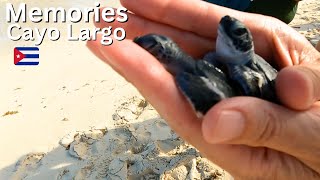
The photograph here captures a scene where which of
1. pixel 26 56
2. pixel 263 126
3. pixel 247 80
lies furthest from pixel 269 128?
pixel 26 56

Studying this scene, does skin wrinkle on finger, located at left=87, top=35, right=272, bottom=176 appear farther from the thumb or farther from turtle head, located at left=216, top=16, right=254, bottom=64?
turtle head, located at left=216, top=16, right=254, bottom=64

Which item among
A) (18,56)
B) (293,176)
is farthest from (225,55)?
(18,56)

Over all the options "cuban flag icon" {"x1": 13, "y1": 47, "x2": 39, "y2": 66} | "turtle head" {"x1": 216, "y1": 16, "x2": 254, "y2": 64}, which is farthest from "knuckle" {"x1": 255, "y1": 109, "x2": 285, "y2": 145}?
"cuban flag icon" {"x1": 13, "y1": 47, "x2": 39, "y2": 66}

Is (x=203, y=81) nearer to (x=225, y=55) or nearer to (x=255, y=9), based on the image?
(x=225, y=55)

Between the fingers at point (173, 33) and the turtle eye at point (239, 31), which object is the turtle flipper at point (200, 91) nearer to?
the turtle eye at point (239, 31)

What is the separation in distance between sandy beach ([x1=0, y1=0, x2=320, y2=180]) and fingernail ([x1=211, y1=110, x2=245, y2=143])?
1070mm

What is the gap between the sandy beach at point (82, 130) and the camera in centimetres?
230

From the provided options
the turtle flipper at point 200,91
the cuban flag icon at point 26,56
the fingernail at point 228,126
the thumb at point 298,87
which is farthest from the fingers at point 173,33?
the cuban flag icon at point 26,56

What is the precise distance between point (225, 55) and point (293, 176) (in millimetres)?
522

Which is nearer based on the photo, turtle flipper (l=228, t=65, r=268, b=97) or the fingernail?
the fingernail

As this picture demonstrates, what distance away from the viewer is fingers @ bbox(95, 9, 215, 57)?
190 centimetres

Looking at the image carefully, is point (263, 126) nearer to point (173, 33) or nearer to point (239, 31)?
point (239, 31)

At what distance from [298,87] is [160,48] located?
53 centimetres

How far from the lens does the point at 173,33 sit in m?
1.94
